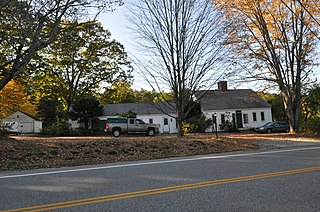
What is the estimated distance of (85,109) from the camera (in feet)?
118

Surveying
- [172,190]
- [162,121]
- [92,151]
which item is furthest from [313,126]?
[172,190]

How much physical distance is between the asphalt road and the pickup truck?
673 inches

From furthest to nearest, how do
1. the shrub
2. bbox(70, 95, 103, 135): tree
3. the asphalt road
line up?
bbox(70, 95, 103, 135): tree, the shrub, the asphalt road

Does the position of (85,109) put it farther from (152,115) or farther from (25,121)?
(25,121)

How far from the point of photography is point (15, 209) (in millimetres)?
4641

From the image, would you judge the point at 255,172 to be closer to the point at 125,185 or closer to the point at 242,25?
the point at 125,185

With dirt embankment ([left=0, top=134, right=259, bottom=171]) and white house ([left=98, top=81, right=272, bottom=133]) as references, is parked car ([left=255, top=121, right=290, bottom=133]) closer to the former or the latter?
white house ([left=98, top=81, right=272, bottom=133])

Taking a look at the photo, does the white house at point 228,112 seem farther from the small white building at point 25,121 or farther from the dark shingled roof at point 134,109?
the small white building at point 25,121

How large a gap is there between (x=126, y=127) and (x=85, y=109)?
1244cm

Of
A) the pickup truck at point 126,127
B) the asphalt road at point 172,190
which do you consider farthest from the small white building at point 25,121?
the asphalt road at point 172,190

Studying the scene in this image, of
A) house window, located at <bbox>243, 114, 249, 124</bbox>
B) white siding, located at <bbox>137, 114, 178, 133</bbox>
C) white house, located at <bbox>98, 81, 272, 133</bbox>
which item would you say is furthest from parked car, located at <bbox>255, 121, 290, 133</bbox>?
white siding, located at <bbox>137, 114, 178, 133</bbox>

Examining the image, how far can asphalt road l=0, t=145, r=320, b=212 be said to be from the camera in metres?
4.66

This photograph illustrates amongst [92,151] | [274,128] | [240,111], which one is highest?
[240,111]

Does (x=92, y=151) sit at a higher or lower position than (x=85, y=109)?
lower
